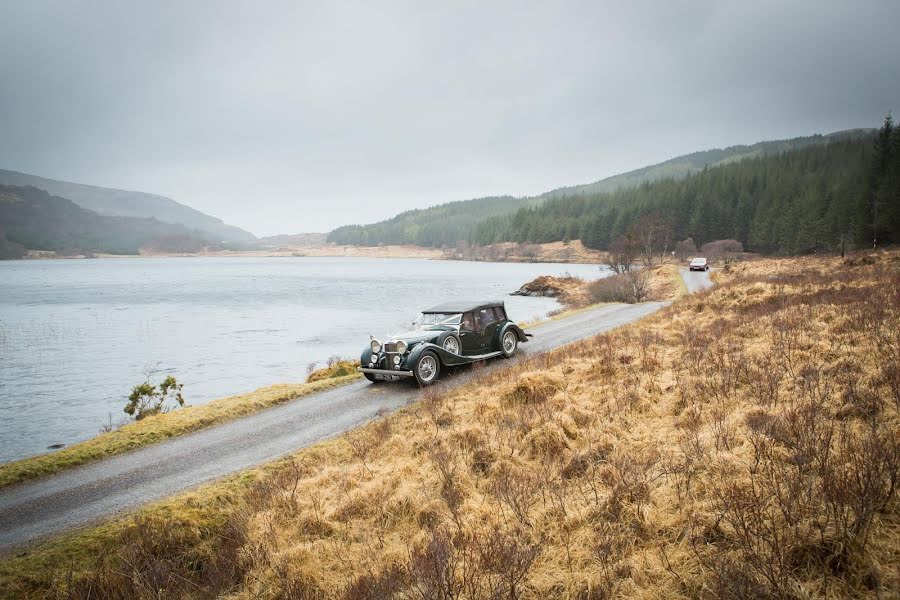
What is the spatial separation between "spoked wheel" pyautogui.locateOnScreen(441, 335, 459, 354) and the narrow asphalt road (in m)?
0.95

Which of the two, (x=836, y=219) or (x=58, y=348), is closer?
(x=58, y=348)

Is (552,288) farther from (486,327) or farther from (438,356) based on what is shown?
(438,356)

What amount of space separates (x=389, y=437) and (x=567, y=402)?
11.5 feet

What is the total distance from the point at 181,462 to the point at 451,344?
7506mm

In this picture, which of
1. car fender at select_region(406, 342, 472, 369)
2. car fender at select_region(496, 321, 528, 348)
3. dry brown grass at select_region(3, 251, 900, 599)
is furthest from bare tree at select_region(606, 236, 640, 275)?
dry brown grass at select_region(3, 251, 900, 599)

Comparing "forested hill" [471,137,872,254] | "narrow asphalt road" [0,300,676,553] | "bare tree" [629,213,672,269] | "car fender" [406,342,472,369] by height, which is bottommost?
"narrow asphalt road" [0,300,676,553]

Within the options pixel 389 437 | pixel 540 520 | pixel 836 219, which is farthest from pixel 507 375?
pixel 836 219

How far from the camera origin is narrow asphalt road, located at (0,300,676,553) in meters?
6.68

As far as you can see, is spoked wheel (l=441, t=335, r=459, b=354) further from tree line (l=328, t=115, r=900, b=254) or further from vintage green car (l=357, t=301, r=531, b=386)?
tree line (l=328, t=115, r=900, b=254)

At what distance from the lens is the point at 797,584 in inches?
127

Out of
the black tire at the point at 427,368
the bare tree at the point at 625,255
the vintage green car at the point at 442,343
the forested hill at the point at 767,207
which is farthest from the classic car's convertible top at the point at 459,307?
the forested hill at the point at 767,207

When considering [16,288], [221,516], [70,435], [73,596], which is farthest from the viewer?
[16,288]

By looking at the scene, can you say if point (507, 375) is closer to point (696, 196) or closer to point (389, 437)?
point (389, 437)

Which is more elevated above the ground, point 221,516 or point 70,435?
point 221,516
